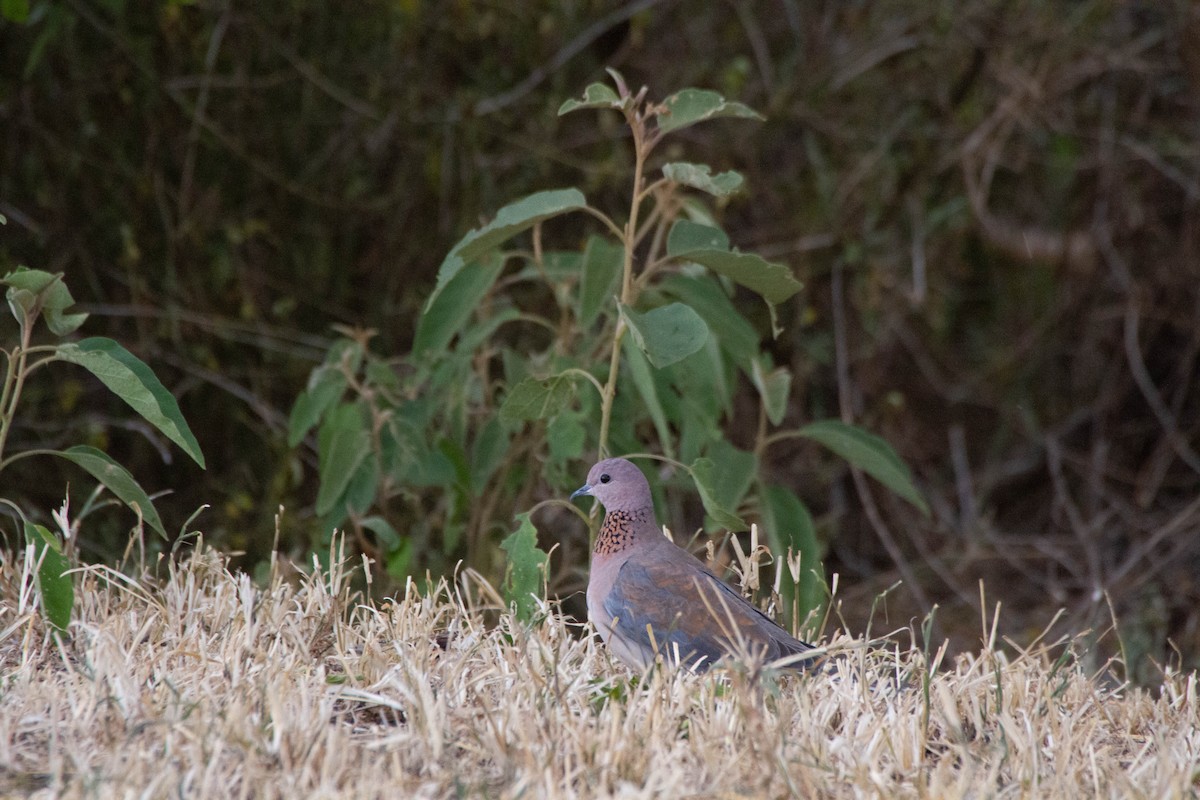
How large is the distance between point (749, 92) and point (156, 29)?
2.43m

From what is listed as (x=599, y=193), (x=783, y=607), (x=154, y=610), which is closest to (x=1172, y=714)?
(x=783, y=607)

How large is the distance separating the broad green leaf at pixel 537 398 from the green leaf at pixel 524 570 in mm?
279

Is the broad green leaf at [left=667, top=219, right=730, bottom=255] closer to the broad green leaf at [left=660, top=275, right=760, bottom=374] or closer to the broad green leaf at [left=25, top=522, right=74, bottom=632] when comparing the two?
the broad green leaf at [left=660, top=275, right=760, bottom=374]

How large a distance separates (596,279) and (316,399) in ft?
2.79

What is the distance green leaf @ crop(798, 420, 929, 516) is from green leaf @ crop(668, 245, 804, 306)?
52 cm

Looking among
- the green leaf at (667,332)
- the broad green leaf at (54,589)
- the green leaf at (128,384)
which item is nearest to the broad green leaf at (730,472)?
the green leaf at (667,332)

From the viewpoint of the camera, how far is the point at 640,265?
5168 millimetres

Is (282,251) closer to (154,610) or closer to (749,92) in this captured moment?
(749,92)

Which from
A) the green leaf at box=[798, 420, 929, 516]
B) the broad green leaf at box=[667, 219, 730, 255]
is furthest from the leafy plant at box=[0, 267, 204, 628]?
the green leaf at box=[798, 420, 929, 516]

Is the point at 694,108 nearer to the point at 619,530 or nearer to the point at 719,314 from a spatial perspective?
the point at 719,314

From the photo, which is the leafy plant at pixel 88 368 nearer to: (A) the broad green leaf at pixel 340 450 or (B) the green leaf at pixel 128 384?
(B) the green leaf at pixel 128 384

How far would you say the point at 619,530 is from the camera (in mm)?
3096

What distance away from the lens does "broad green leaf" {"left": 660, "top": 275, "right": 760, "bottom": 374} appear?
11.2 feet

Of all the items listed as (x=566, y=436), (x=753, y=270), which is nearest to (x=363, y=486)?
(x=566, y=436)
